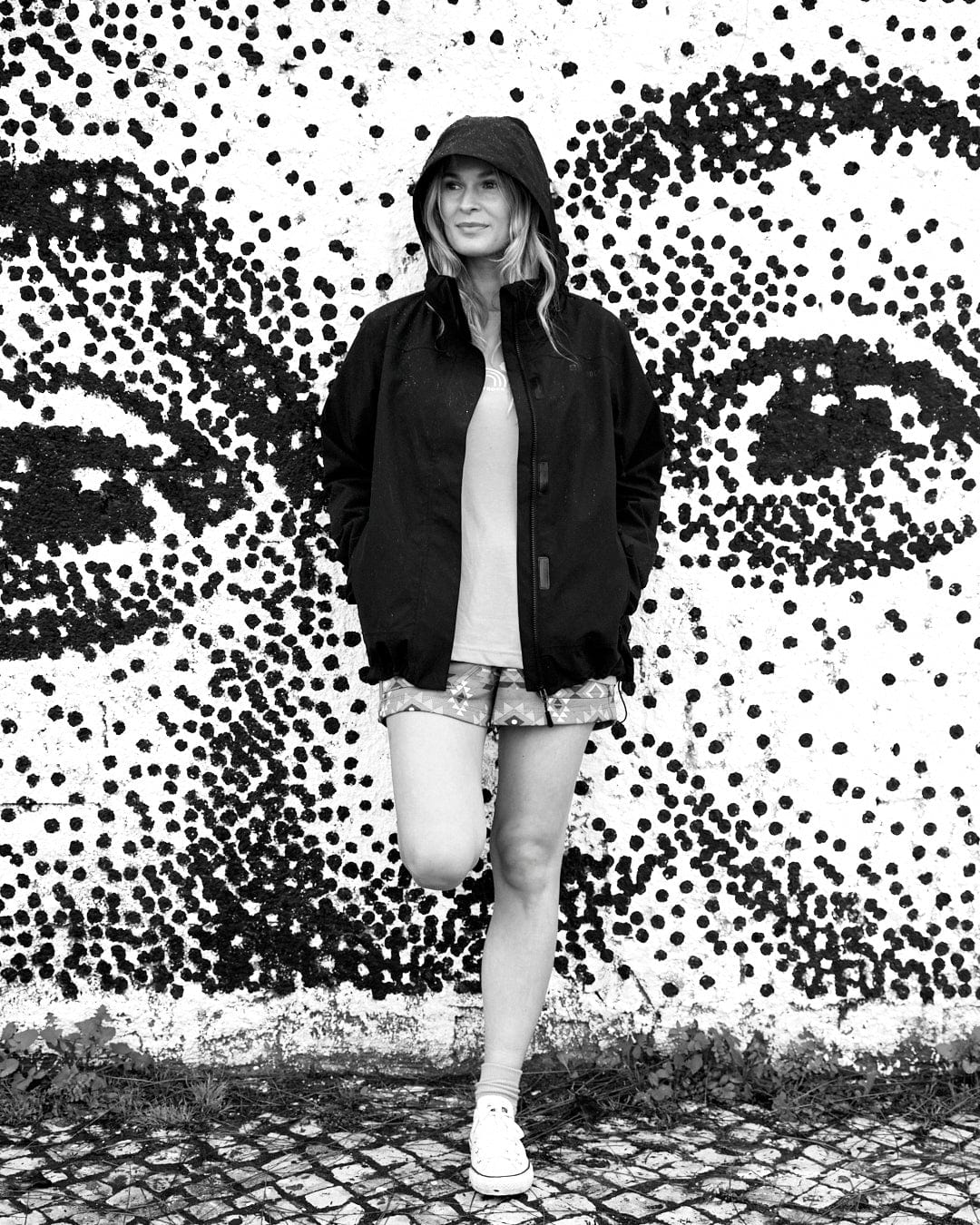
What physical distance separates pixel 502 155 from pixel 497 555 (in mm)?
1083

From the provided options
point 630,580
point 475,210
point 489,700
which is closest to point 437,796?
point 489,700

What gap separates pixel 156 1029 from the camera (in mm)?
3768

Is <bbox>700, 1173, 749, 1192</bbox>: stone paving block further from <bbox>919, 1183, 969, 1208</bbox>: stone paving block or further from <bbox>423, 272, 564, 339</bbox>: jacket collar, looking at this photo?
<bbox>423, 272, 564, 339</bbox>: jacket collar

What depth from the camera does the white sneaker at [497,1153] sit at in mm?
2980

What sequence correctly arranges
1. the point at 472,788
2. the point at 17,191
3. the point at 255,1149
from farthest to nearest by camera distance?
the point at 17,191 → the point at 255,1149 → the point at 472,788

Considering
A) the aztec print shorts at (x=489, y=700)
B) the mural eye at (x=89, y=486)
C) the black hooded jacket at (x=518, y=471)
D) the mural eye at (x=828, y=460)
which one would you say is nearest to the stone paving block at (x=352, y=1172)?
the aztec print shorts at (x=489, y=700)

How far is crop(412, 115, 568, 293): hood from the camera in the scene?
308 cm

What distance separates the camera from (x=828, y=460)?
3.73 metres

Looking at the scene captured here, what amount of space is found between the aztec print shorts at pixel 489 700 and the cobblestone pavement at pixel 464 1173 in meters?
1.26

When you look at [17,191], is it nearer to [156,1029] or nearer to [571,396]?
[571,396]

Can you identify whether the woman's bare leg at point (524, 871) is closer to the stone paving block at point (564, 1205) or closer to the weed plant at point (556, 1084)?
the stone paving block at point (564, 1205)

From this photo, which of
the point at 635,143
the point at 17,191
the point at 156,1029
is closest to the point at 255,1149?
the point at 156,1029

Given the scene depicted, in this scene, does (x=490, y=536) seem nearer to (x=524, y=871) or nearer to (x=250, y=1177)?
(x=524, y=871)

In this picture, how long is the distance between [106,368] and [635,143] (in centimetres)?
184
